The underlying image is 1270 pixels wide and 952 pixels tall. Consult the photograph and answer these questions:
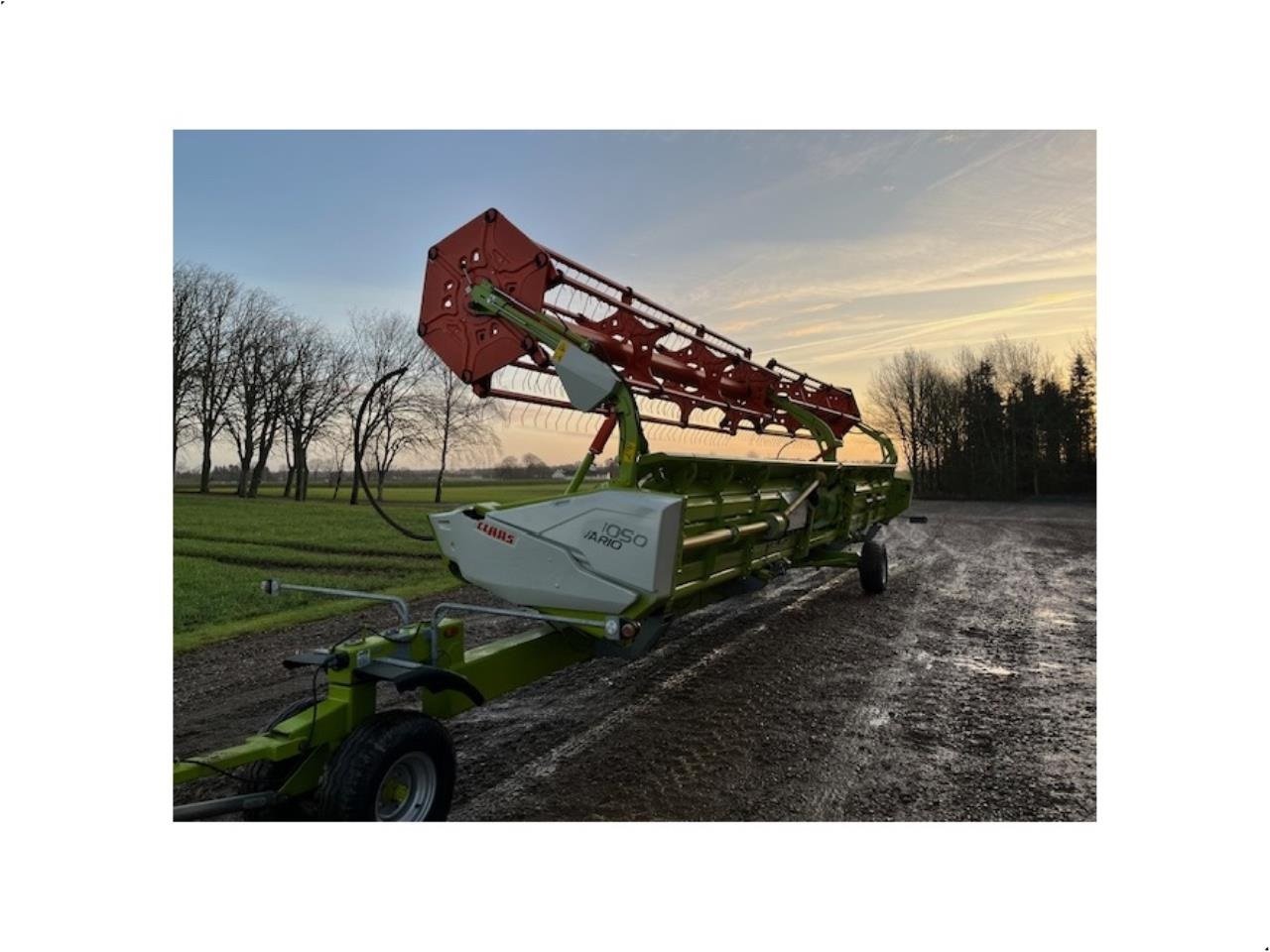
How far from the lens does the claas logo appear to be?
11.6 ft

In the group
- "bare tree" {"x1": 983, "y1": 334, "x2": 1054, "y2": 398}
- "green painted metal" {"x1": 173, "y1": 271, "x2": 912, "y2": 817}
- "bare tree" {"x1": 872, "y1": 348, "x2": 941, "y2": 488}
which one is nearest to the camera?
"green painted metal" {"x1": 173, "y1": 271, "x2": 912, "y2": 817}

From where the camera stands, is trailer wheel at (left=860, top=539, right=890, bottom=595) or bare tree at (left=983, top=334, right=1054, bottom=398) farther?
trailer wheel at (left=860, top=539, right=890, bottom=595)

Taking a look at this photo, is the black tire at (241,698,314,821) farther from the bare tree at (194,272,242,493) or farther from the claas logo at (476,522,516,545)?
the bare tree at (194,272,242,493)

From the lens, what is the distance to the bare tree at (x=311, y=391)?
16.9 feet

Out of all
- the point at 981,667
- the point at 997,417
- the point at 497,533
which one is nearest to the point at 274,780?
the point at 497,533

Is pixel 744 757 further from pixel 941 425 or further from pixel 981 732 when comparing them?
pixel 941 425

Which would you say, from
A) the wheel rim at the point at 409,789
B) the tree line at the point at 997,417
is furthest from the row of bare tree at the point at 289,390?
the tree line at the point at 997,417

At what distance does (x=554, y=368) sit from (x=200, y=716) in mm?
2689

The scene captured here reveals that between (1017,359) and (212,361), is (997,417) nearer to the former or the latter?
(1017,359)

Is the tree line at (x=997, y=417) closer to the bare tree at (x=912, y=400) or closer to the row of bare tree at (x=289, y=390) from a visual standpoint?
the bare tree at (x=912, y=400)

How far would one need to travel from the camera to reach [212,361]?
16.1 feet

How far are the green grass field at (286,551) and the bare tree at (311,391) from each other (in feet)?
1.05

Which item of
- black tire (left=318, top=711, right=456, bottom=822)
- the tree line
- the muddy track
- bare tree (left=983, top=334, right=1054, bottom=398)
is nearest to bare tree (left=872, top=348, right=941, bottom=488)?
the tree line

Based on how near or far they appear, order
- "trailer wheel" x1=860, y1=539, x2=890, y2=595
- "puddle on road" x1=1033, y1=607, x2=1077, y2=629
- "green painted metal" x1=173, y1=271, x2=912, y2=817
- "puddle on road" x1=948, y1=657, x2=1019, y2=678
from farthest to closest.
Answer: "trailer wheel" x1=860, y1=539, x2=890, y2=595
"puddle on road" x1=1033, y1=607, x2=1077, y2=629
"puddle on road" x1=948, y1=657, x2=1019, y2=678
"green painted metal" x1=173, y1=271, x2=912, y2=817
